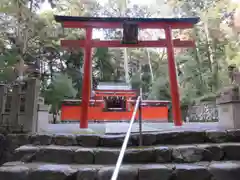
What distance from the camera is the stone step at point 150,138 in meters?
3.24

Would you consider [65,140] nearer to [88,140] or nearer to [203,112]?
[88,140]

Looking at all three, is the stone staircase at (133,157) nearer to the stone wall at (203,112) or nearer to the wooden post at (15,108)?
the wooden post at (15,108)

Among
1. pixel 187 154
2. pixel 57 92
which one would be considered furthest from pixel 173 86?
pixel 57 92

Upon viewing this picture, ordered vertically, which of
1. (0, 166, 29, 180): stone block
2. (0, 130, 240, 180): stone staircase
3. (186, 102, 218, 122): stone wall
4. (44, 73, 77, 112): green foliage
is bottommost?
(0, 166, 29, 180): stone block

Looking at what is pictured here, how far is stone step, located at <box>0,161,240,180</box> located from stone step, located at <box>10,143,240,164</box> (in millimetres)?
281

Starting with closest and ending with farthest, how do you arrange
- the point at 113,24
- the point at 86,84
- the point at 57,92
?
1. the point at 86,84
2. the point at 113,24
3. the point at 57,92

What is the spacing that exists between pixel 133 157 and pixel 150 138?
0.53 m

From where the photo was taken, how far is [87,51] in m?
5.58

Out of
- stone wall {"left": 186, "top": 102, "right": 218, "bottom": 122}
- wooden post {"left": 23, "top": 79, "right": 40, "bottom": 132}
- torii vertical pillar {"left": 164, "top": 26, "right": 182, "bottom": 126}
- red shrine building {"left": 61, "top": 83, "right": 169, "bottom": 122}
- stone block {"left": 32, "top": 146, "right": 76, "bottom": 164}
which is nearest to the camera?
stone block {"left": 32, "top": 146, "right": 76, "bottom": 164}

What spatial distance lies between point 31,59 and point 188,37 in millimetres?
12504

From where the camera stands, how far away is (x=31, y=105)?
4.00m

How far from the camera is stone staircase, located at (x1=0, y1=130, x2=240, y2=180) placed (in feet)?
8.04

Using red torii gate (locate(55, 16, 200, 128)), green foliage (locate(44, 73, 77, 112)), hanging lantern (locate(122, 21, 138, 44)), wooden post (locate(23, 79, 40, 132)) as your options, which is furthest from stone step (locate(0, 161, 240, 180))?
green foliage (locate(44, 73, 77, 112))

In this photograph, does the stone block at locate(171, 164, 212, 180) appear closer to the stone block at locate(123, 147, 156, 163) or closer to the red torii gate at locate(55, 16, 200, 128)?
the stone block at locate(123, 147, 156, 163)
